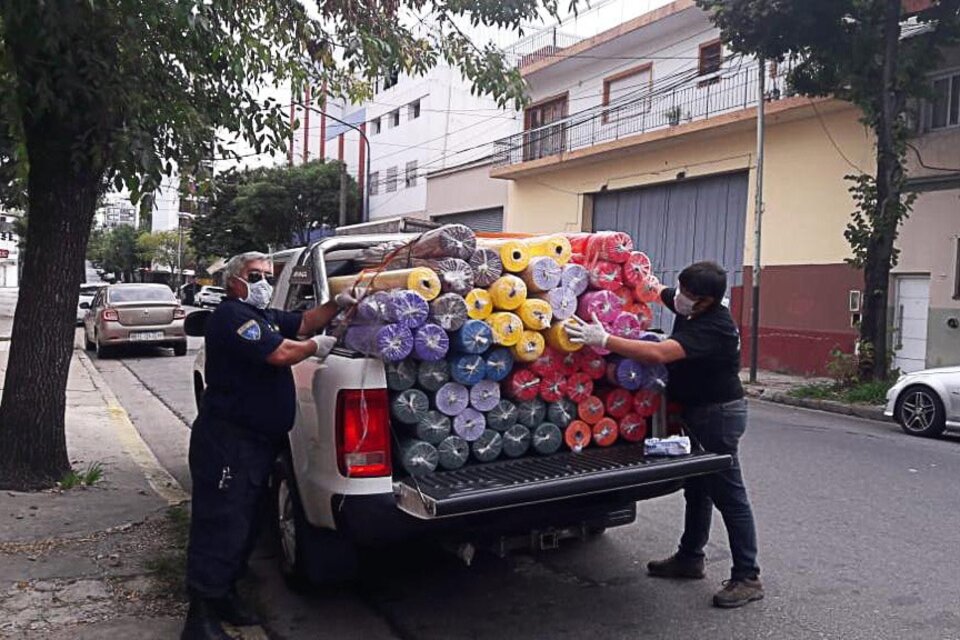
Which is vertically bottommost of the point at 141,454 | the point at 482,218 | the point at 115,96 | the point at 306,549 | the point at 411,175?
the point at 141,454

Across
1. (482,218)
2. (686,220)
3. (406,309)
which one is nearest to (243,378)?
(406,309)

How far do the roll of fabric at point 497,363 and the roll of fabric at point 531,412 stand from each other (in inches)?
8.1

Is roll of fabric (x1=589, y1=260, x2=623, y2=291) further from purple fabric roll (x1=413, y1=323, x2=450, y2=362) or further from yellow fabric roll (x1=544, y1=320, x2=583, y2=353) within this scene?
purple fabric roll (x1=413, y1=323, x2=450, y2=362)

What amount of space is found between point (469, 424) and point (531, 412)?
13.8 inches

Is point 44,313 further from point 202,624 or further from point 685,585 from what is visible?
point 685,585

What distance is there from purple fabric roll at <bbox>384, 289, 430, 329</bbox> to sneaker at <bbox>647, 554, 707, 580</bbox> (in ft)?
6.99

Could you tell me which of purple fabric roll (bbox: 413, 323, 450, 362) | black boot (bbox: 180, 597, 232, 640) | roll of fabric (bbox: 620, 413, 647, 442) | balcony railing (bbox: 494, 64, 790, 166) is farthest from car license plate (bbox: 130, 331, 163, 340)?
purple fabric roll (bbox: 413, 323, 450, 362)

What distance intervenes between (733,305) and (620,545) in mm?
14370

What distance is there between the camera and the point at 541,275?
4.11m

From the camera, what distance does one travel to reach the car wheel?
10.2m

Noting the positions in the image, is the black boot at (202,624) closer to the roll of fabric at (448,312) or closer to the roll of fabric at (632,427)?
the roll of fabric at (448,312)

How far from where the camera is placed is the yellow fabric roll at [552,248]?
13.9 feet

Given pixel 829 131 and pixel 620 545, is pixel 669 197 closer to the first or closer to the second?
pixel 829 131

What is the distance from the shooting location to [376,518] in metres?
3.72
